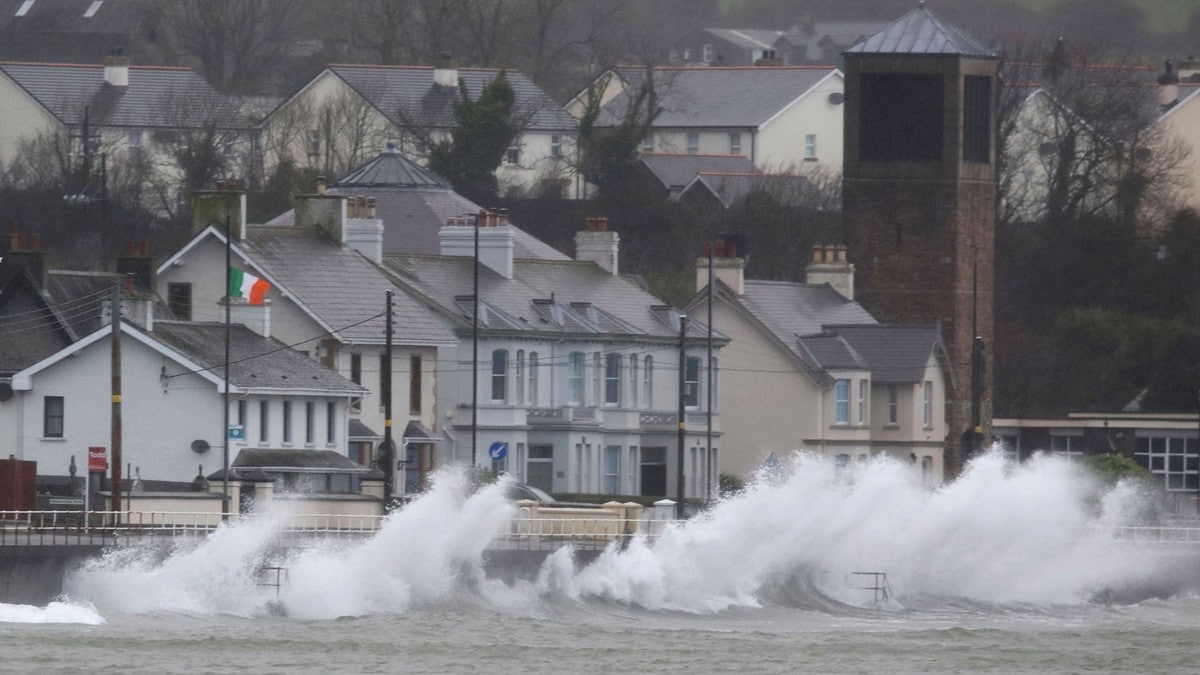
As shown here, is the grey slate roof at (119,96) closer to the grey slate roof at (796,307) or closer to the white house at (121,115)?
the white house at (121,115)

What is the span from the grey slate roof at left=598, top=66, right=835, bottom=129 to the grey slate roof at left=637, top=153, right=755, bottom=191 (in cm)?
571

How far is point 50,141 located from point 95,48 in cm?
2810

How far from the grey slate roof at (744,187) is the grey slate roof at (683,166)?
85.7 inches

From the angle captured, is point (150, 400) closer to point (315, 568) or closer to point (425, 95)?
point (315, 568)

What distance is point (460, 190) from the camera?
12712 centimetres

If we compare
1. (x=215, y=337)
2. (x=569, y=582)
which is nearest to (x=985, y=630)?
(x=569, y=582)

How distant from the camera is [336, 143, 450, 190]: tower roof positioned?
105000 millimetres

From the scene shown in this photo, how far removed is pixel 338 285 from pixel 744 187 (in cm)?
4391

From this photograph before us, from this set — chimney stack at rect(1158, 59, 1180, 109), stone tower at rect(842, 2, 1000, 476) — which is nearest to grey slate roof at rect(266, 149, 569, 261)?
stone tower at rect(842, 2, 1000, 476)

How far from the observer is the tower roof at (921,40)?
11488cm

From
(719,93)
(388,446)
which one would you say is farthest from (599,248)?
(719,93)

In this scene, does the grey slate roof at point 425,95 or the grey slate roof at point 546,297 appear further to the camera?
the grey slate roof at point 425,95

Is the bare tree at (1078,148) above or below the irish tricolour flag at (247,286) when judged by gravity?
above

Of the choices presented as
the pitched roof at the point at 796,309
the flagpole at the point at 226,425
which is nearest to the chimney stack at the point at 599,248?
the pitched roof at the point at 796,309
